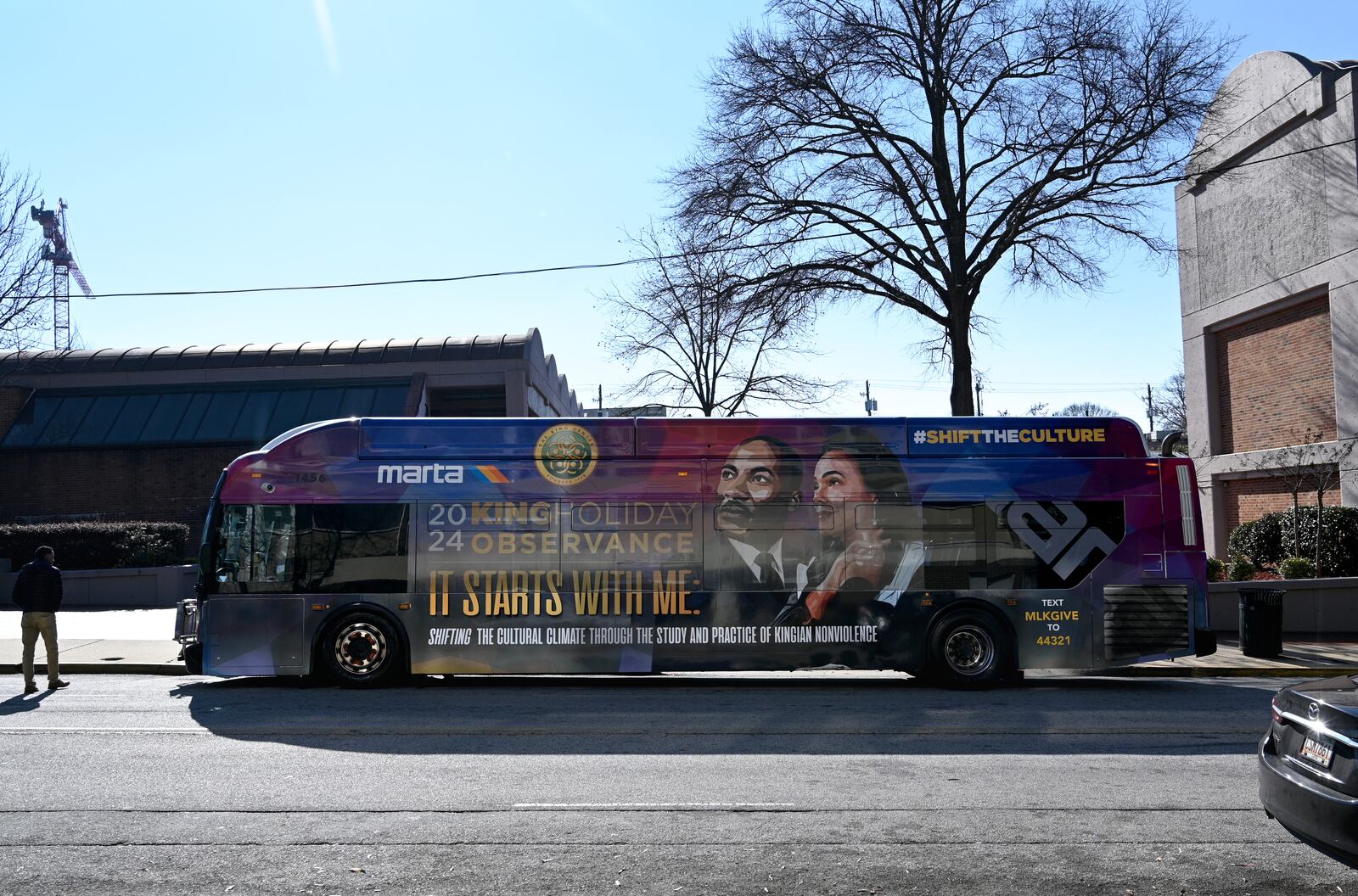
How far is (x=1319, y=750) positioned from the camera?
5297 mm

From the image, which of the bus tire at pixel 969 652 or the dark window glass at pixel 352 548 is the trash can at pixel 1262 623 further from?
the dark window glass at pixel 352 548

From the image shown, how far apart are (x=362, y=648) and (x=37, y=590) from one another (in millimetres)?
3941

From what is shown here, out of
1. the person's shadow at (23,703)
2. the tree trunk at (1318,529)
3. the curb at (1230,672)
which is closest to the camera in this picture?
the person's shadow at (23,703)

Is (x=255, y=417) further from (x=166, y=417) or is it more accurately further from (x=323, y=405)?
(x=166, y=417)

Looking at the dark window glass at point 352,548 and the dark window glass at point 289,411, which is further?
the dark window glass at point 289,411

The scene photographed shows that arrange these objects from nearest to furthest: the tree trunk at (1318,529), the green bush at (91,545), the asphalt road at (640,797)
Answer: the asphalt road at (640,797) < the tree trunk at (1318,529) < the green bush at (91,545)

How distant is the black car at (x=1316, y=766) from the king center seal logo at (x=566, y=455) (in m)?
8.56

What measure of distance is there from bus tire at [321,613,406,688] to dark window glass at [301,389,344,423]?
772 inches

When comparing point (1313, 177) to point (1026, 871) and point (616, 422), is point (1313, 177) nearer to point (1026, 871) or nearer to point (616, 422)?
point (616, 422)

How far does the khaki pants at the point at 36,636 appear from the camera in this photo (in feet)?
42.2

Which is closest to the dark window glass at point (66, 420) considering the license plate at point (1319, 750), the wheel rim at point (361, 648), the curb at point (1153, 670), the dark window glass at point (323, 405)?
the dark window glass at point (323, 405)

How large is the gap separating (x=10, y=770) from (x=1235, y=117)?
86.5 feet

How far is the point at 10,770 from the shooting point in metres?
8.32

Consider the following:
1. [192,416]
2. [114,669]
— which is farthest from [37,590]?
[192,416]
